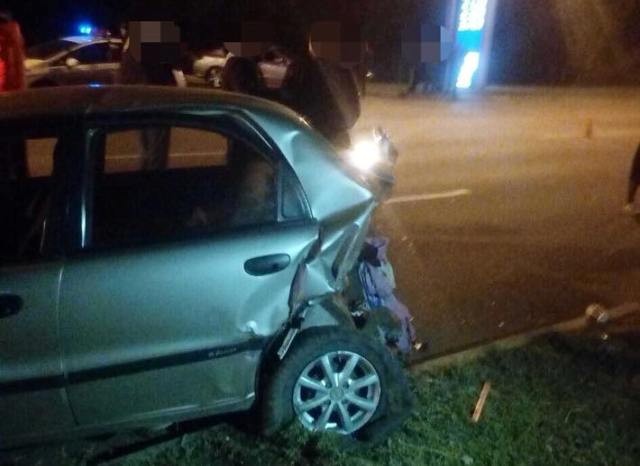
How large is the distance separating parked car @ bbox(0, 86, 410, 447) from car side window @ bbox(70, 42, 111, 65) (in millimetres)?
12902

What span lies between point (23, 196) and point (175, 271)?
2.50ft

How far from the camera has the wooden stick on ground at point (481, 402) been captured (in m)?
4.02

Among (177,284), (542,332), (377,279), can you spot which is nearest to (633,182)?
(542,332)

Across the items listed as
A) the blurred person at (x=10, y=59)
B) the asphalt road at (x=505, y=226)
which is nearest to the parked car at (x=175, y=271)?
the asphalt road at (x=505, y=226)

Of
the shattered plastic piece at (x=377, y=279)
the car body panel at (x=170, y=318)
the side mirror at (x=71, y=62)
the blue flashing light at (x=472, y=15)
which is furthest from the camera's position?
the blue flashing light at (x=472, y=15)

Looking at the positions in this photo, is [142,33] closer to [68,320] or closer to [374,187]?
[374,187]

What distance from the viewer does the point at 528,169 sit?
10672 mm

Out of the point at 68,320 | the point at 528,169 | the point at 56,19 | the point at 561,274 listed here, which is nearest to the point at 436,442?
the point at 68,320

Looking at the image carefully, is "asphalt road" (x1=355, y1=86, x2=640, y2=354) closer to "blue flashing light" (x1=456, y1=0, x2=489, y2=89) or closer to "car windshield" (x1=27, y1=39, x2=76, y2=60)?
"car windshield" (x1=27, y1=39, x2=76, y2=60)

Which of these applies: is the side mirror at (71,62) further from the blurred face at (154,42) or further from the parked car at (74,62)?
the blurred face at (154,42)

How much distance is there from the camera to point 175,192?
3605mm

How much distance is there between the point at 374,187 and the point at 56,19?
31733 millimetres

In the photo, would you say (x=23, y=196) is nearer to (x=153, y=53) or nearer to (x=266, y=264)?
(x=266, y=264)

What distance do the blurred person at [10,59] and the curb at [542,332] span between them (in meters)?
7.18
